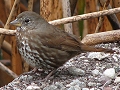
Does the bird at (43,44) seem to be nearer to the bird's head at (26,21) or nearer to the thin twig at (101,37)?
the bird's head at (26,21)

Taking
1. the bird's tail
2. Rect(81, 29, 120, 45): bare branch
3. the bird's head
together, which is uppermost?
the bird's head

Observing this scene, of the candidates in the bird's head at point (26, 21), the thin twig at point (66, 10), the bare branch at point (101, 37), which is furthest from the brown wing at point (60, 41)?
the thin twig at point (66, 10)

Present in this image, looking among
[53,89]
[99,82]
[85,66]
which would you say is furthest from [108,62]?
[53,89]

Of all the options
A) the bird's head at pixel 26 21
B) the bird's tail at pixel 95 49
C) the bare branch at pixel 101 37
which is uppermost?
the bird's head at pixel 26 21

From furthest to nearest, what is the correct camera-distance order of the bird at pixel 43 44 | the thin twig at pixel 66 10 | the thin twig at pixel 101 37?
1. the thin twig at pixel 66 10
2. the thin twig at pixel 101 37
3. the bird at pixel 43 44

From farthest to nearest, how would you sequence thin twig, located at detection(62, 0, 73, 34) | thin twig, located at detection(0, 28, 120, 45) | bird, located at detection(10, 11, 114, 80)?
thin twig, located at detection(62, 0, 73, 34), thin twig, located at detection(0, 28, 120, 45), bird, located at detection(10, 11, 114, 80)

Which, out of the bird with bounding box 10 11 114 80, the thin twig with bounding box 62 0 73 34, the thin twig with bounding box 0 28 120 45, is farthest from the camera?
the thin twig with bounding box 62 0 73 34

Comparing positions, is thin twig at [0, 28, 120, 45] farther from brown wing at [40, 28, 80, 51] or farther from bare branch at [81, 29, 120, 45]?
brown wing at [40, 28, 80, 51]

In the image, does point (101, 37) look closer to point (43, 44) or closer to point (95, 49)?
point (95, 49)

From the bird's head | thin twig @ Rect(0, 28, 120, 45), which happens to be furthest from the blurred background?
the bird's head

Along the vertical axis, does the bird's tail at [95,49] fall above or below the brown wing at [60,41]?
below
